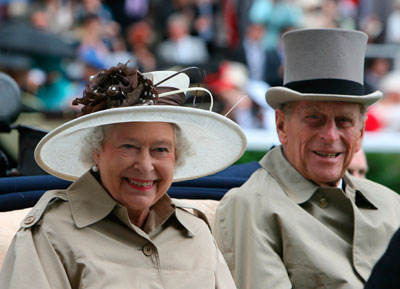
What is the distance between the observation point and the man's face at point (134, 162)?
3.00 m

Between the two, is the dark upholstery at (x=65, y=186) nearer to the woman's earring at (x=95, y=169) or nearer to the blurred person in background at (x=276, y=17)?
the woman's earring at (x=95, y=169)

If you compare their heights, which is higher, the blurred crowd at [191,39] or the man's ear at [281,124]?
the man's ear at [281,124]

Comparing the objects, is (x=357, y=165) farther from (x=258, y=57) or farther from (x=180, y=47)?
(x=180, y=47)

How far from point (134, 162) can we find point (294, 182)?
97 cm

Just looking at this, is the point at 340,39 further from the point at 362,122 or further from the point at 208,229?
the point at 208,229

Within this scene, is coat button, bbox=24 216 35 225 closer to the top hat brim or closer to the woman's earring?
the woman's earring

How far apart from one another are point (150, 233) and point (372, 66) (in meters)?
9.48

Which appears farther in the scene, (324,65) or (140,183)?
(324,65)

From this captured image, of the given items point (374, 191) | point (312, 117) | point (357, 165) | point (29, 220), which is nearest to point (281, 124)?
point (312, 117)

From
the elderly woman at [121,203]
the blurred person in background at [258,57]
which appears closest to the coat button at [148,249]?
the elderly woman at [121,203]

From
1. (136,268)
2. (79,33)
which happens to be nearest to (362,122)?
(136,268)

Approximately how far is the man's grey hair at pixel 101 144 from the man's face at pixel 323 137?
0.66 metres

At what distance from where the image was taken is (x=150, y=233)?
10.2 ft

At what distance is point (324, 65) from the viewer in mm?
3818
